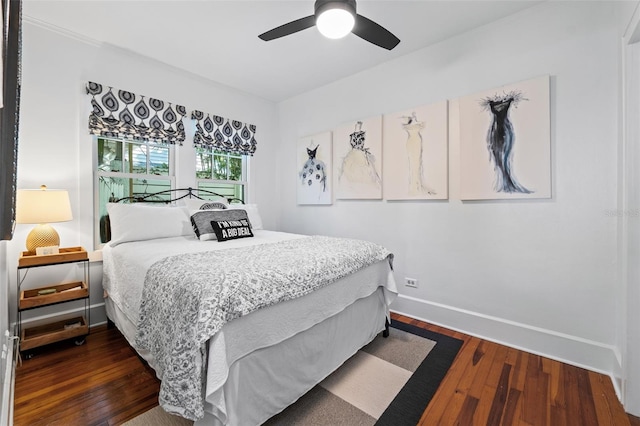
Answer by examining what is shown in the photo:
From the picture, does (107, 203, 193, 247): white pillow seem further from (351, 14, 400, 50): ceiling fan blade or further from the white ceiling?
(351, 14, 400, 50): ceiling fan blade

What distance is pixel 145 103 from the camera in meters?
3.05

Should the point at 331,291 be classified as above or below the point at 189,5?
below

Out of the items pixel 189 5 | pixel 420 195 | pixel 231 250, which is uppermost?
pixel 189 5

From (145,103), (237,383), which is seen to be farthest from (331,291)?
(145,103)

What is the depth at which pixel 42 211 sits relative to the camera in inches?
86.0

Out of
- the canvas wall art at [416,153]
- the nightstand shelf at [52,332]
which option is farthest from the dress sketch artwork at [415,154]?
the nightstand shelf at [52,332]

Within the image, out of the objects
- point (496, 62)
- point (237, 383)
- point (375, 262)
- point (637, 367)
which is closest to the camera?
point (237, 383)

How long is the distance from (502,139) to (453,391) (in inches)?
77.0

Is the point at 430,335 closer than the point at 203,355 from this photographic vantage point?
No

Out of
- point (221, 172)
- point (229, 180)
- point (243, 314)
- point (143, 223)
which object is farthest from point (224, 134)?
point (243, 314)

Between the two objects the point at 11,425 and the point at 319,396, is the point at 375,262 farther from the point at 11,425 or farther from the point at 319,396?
the point at 11,425

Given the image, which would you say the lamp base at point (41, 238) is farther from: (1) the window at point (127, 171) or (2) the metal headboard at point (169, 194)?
(2) the metal headboard at point (169, 194)

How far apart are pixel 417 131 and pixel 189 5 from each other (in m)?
2.25

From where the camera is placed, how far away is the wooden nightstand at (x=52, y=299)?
2178 millimetres
